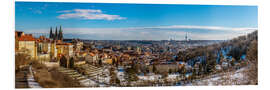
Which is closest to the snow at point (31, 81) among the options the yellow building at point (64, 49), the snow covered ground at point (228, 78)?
the yellow building at point (64, 49)

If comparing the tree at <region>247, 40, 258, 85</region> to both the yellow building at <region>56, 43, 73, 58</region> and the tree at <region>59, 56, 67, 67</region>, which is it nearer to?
the yellow building at <region>56, 43, 73, 58</region>

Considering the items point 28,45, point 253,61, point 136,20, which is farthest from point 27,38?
point 253,61

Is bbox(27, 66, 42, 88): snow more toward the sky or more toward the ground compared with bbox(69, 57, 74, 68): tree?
more toward the ground

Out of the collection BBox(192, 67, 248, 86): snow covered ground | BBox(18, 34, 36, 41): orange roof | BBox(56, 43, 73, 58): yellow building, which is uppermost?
BBox(18, 34, 36, 41): orange roof

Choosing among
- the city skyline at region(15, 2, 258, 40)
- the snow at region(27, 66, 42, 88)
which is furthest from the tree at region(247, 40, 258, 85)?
the snow at region(27, 66, 42, 88)

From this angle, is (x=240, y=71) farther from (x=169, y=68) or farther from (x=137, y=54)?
(x=137, y=54)

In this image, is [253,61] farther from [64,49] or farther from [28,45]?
[28,45]
